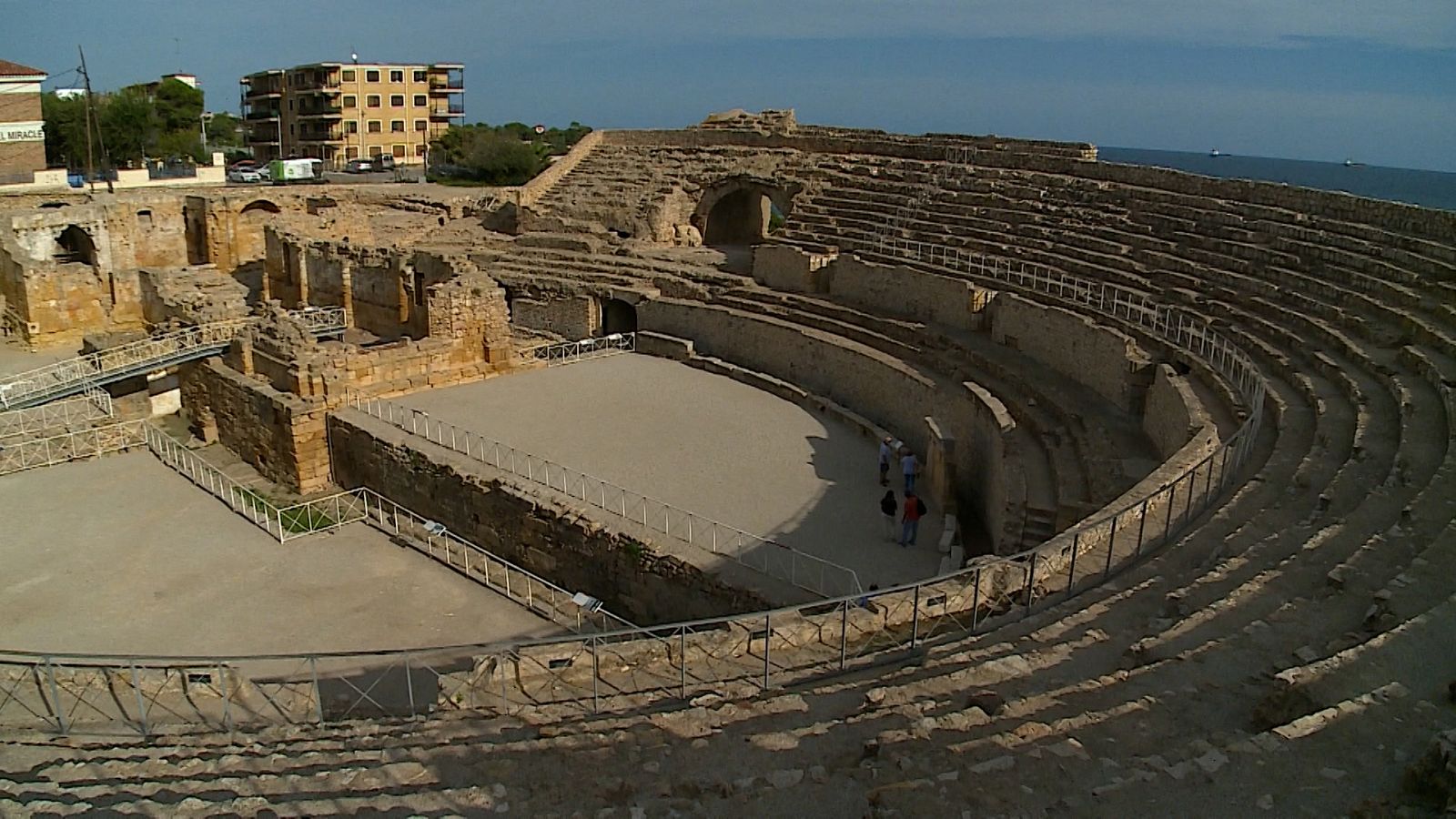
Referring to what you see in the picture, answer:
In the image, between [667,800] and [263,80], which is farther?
[263,80]

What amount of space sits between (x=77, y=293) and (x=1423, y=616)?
26.6 meters

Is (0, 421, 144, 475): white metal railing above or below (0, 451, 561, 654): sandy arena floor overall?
above

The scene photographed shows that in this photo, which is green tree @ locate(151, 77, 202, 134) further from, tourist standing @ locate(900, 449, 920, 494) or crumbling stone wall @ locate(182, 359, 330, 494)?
tourist standing @ locate(900, 449, 920, 494)

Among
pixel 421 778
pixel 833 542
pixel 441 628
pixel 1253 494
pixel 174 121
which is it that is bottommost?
pixel 441 628

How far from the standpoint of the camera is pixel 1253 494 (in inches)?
352

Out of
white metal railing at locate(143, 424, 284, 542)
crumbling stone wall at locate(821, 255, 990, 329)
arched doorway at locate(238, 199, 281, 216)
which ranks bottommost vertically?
white metal railing at locate(143, 424, 284, 542)

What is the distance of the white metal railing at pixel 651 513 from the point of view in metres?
11.0

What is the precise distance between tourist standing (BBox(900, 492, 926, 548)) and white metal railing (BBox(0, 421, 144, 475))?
12888mm

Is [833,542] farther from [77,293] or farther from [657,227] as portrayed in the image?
[77,293]

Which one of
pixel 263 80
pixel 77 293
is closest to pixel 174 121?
pixel 263 80

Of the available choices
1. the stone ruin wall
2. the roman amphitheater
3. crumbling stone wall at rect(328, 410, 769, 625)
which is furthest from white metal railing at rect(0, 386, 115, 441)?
crumbling stone wall at rect(328, 410, 769, 625)

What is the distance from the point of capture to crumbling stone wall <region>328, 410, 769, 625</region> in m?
11.3

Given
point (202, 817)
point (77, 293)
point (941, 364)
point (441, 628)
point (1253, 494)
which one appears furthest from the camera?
point (77, 293)

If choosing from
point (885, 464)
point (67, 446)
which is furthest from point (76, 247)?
point (885, 464)
